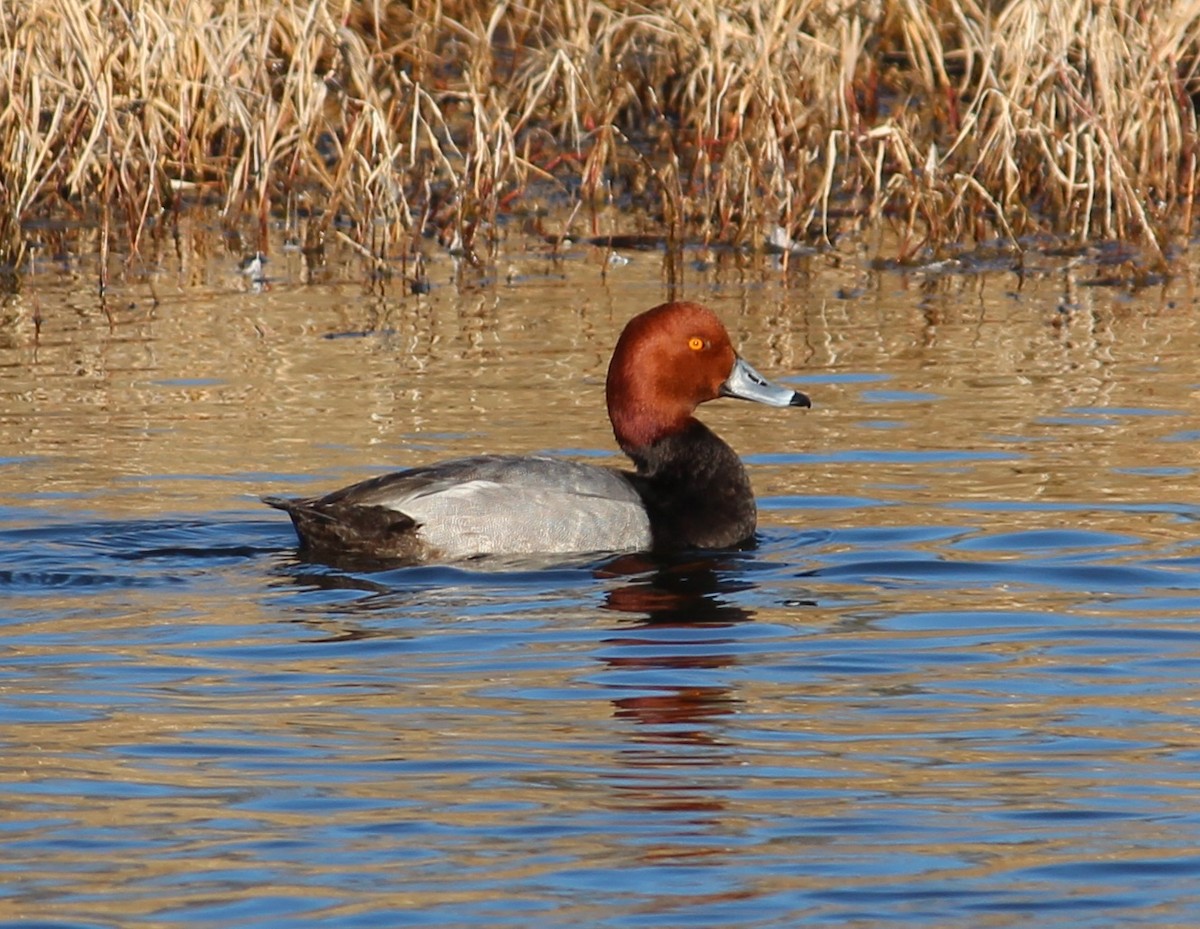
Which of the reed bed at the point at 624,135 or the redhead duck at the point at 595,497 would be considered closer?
the redhead duck at the point at 595,497

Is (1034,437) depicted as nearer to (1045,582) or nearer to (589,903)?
(1045,582)

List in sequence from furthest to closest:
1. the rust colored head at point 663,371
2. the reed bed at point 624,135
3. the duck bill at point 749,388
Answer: the reed bed at point 624,135 < the duck bill at point 749,388 < the rust colored head at point 663,371

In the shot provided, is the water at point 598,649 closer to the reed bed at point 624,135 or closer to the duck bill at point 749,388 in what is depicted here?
the duck bill at point 749,388

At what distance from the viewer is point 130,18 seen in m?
12.2

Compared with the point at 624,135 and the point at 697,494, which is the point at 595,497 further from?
the point at 624,135

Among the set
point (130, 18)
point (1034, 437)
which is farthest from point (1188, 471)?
point (130, 18)

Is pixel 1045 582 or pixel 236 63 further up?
pixel 236 63

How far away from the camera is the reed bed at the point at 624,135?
1190cm

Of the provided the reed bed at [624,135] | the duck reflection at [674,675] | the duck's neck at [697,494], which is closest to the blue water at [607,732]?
the duck reflection at [674,675]

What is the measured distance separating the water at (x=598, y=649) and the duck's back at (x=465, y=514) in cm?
15

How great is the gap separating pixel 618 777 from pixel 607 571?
88.6 inches

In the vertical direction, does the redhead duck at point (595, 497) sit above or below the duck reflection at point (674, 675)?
above

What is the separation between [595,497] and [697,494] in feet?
1.38

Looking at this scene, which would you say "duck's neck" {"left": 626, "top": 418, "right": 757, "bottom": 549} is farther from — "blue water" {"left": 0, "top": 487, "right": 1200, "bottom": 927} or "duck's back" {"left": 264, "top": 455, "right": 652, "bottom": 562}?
"duck's back" {"left": 264, "top": 455, "right": 652, "bottom": 562}
